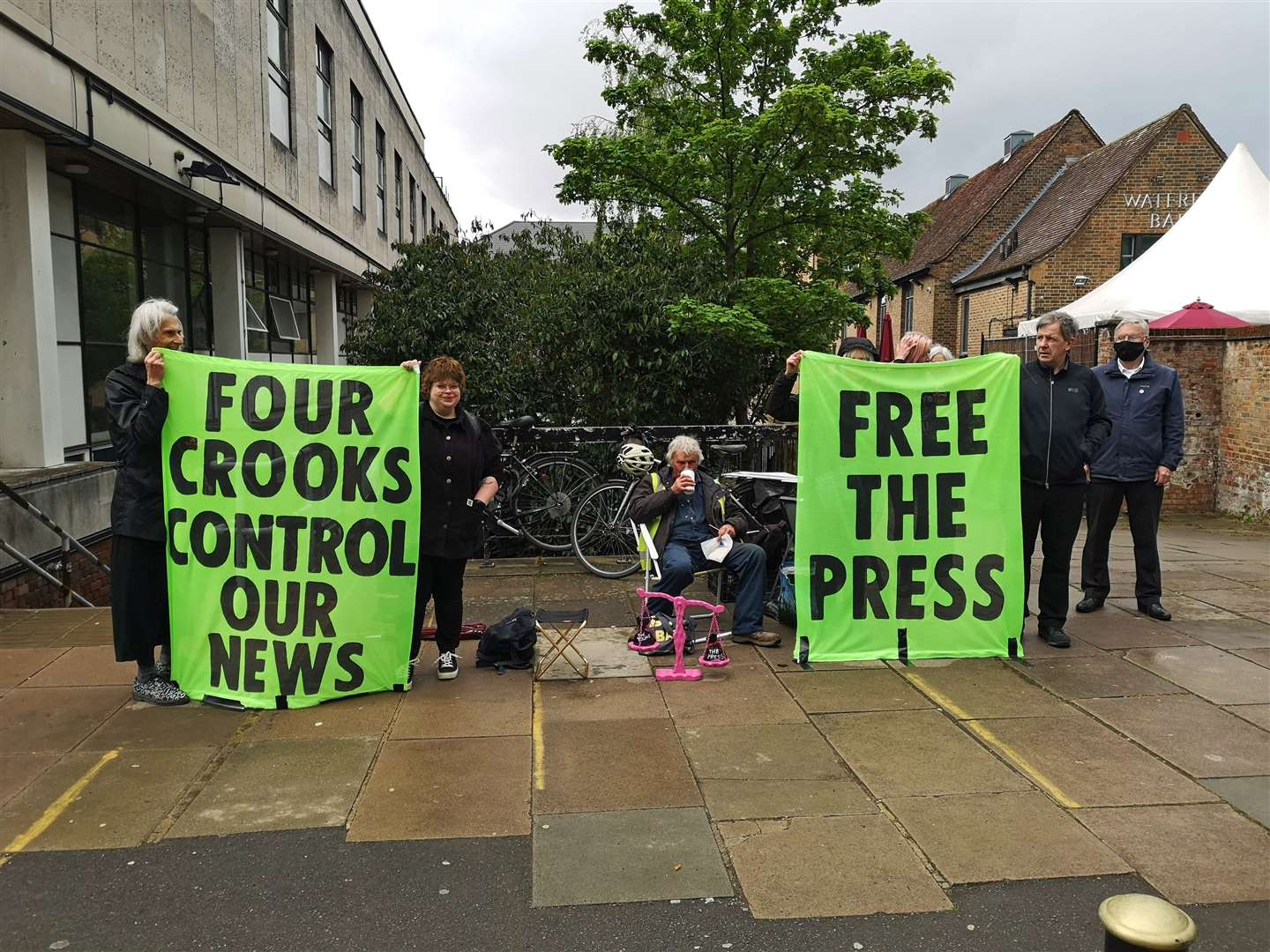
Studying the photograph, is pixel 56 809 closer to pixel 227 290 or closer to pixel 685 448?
pixel 685 448

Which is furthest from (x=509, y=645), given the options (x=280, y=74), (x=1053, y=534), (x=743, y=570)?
(x=280, y=74)

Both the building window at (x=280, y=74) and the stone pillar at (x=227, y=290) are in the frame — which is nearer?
the stone pillar at (x=227, y=290)

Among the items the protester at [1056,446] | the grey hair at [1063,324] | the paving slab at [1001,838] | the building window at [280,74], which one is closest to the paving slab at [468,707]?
the paving slab at [1001,838]

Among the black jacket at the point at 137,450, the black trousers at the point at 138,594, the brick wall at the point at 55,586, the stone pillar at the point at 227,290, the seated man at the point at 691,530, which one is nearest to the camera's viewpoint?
the black jacket at the point at 137,450

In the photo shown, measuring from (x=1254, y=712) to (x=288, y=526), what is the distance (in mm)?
5152

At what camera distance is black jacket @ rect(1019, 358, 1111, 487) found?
6027mm

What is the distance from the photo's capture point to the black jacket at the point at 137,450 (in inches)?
192

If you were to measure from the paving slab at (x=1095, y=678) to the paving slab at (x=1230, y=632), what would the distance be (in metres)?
0.92

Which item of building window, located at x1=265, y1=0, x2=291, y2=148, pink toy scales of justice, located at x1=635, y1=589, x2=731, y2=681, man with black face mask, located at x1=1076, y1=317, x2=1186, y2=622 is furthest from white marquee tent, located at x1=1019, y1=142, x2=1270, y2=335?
building window, located at x1=265, y1=0, x2=291, y2=148

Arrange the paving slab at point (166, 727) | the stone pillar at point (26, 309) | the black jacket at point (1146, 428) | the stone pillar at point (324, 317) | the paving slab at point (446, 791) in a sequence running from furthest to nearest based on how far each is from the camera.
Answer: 1. the stone pillar at point (324, 317)
2. the stone pillar at point (26, 309)
3. the black jacket at point (1146, 428)
4. the paving slab at point (166, 727)
5. the paving slab at point (446, 791)

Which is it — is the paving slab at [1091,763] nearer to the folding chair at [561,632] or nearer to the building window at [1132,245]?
the folding chair at [561,632]

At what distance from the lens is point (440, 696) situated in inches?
206

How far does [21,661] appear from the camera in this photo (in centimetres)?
583

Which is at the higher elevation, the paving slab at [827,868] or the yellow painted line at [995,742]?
the yellow painted line at [995,742]
